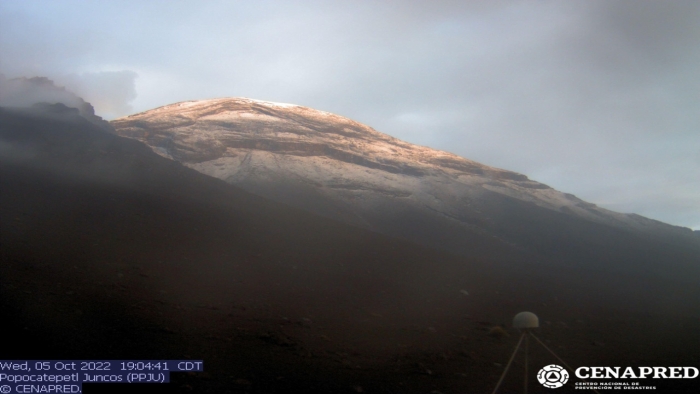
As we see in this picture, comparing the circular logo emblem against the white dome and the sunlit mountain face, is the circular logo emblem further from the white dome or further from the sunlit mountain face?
the white dome

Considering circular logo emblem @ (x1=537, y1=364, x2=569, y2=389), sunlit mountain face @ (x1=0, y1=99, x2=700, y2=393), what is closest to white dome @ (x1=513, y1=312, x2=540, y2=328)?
sunlit mountain face @ (x1=0, y1=99, x2=700, y2=393)

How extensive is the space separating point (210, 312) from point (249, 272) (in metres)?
5.40

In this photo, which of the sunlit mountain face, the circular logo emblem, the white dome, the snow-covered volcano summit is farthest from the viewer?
the snow-covered volcano summit

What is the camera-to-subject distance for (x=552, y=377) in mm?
10523

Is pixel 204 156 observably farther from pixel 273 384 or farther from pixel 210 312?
pixel 273 384

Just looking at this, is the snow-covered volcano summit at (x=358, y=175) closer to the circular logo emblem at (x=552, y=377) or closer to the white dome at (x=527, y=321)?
the circular logo emblem at (x=552, y=377)

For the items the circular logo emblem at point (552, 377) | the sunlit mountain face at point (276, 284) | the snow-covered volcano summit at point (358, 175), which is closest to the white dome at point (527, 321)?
the sunlit mountain face at point (276, 284)

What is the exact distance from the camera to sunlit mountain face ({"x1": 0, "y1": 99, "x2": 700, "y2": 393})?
9.92m

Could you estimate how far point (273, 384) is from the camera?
8.72m

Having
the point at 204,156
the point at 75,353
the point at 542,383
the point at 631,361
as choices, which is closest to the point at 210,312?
the point at 75,353

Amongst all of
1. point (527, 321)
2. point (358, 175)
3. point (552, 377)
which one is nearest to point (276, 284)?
point (552, 377)

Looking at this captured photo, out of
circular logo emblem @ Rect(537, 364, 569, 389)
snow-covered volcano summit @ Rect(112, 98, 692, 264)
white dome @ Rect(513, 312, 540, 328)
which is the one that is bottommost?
circular logo emblem @ Rect(537, 364, 569, 389)

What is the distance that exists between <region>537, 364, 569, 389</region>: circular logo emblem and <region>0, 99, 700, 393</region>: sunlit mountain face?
0.59m

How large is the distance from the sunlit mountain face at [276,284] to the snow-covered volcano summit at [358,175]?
0.57 meters
